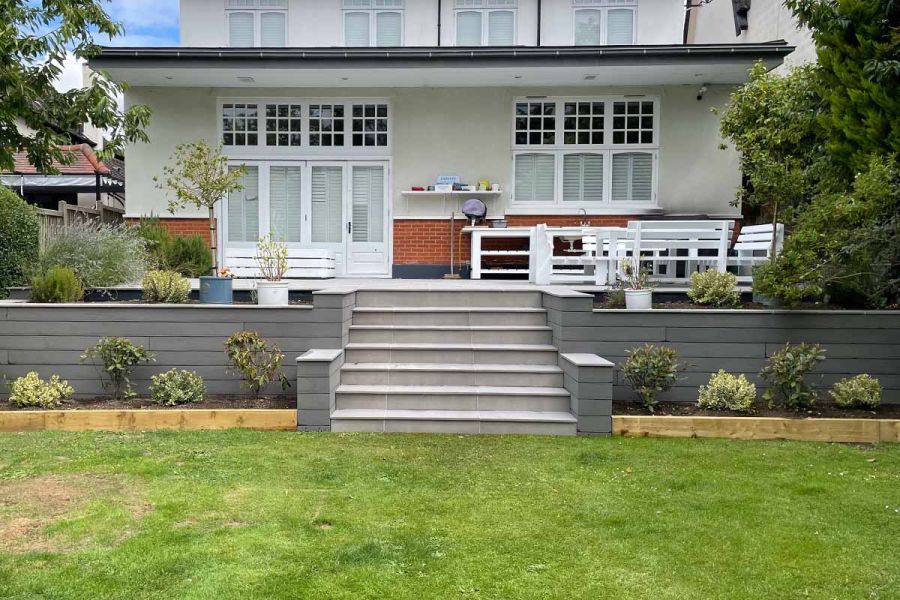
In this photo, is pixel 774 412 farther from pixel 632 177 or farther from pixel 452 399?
pixel 632 177

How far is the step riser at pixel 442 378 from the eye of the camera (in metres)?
6.71

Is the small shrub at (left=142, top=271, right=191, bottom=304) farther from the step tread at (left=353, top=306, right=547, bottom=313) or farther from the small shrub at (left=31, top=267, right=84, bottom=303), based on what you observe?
the step tread at (left=353, top=306, right=547, bottom=313)

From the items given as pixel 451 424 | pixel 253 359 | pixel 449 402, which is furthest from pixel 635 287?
pixel 253 359

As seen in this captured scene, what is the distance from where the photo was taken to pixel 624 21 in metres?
13.4

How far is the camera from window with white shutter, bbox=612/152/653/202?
12273 mm

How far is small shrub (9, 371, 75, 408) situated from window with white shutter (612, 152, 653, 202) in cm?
933

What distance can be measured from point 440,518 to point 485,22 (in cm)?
1161

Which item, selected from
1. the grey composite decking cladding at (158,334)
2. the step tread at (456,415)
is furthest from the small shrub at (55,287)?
the step tread at (456,415)

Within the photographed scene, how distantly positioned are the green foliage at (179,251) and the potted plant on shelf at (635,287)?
6581 mm

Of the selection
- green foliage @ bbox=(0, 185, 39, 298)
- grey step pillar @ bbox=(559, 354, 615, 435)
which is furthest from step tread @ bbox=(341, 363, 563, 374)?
green foliage @ bbox=(0, 185, 39, 298)

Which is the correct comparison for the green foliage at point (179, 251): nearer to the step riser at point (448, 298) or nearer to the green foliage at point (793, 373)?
the step riser at point (448, 298)

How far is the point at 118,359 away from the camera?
6496 millimetres

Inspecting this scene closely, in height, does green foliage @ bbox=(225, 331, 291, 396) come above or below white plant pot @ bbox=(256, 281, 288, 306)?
below

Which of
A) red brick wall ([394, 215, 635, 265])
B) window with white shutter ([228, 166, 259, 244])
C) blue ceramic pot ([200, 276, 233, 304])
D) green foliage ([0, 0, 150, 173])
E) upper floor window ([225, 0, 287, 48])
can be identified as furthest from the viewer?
upper floor window ([225, 0, 287, 48])
